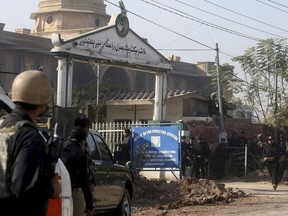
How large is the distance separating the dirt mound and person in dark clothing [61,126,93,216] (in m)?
7.41

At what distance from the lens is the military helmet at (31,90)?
3924 millimetres

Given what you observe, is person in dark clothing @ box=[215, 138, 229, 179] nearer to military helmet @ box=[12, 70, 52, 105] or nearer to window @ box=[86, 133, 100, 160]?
window @ box=[86, 133, 100, 160]

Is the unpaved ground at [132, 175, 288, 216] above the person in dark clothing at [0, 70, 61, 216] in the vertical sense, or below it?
below

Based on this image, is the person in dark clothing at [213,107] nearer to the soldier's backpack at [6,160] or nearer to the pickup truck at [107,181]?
the pickup truck at [107,181]

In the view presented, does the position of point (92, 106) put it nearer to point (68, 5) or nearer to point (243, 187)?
point (243, 187)

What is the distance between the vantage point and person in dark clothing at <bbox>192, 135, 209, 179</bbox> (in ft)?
70.7

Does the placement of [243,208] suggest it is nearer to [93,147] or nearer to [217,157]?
[93,147]

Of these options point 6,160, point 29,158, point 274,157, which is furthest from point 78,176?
point 274,157

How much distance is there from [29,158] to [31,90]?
45cm

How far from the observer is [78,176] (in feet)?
21.7

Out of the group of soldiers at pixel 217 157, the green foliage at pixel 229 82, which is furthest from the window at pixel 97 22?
the group of soldiers at pixel 217 157

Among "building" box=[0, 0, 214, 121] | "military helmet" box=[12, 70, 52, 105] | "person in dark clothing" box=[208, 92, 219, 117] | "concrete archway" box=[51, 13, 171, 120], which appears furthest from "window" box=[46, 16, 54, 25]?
"military helmet" box=[12, 70, 52, 105]

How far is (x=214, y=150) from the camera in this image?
79.0 ft

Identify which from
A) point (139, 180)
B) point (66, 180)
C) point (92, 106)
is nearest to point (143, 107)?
point (92, 106)
